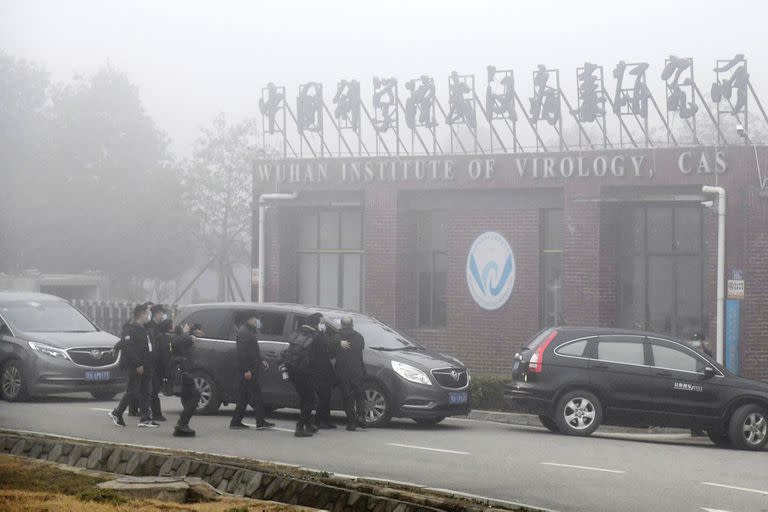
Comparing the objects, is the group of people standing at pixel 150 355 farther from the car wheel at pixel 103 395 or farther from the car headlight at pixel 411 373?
the car wheel at pixel 103 395

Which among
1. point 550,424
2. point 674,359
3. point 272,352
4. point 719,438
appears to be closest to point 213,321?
point 272,352

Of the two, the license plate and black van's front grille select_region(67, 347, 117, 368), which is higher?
black van's front grille select_region(67, 347, 117, 368)

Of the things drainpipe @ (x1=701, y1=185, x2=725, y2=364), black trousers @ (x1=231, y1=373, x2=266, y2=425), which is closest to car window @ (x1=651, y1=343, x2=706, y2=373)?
black trousers @ (x1=231, y1=373, x2=266, y2=425)

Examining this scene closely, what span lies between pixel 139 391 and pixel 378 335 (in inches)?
139

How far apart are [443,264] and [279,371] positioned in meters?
12.7

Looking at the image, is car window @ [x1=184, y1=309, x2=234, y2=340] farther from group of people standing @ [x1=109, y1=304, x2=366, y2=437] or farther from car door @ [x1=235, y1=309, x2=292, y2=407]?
group of people standing @ [x1=109, y1=304, x2=366, y2=437]

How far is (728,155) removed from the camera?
86.7 feet

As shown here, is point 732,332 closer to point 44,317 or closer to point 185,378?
point 44,317

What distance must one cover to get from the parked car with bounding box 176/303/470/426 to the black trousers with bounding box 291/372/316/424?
53.0 inches

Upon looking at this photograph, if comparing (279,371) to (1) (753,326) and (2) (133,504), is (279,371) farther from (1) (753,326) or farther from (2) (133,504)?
(1) (753,326)

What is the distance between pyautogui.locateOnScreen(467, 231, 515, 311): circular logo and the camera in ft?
96.2

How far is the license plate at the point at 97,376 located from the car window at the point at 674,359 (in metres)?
8.86

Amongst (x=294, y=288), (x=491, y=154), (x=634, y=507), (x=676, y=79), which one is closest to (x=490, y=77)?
(x=491, y=154)

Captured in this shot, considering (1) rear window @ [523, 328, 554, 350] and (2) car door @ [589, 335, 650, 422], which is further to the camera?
(1) rear window @ [523, 328, 554, 350]
